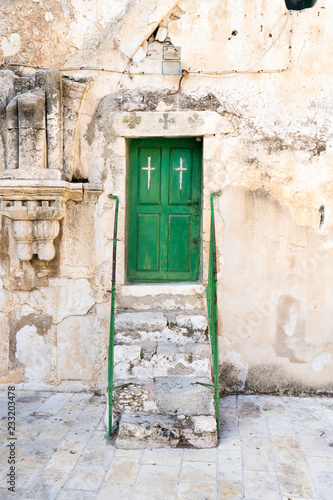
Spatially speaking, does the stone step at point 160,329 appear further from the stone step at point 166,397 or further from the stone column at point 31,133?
the stone column at point 31,133

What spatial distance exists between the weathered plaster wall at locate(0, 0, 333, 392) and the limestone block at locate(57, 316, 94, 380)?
0.6 inches

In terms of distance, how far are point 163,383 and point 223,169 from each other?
2166 mm

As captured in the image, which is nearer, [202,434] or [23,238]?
[202,434]

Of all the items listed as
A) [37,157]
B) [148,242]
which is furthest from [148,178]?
[37,157]

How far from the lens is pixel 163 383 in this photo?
12.6 feet

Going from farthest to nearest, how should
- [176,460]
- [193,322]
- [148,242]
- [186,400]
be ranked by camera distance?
[148,242]
[193,322]
[186,400]
[176,460]

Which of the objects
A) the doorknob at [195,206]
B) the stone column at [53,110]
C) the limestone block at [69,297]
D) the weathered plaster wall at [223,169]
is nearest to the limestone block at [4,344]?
the weathered plaster wall at [223,169]

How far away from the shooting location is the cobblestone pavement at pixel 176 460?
305cm

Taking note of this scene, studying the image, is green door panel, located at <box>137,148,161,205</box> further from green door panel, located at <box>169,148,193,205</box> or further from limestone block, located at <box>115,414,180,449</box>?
limestone block, located at <box>115,414,180,449</box>

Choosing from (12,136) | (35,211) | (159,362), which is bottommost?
(159,362)

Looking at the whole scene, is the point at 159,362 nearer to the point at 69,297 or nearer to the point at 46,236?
the point at 69,297

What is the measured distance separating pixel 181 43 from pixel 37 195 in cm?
208

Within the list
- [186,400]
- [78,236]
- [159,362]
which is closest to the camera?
[186,400]

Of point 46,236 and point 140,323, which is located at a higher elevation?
point 46,236
